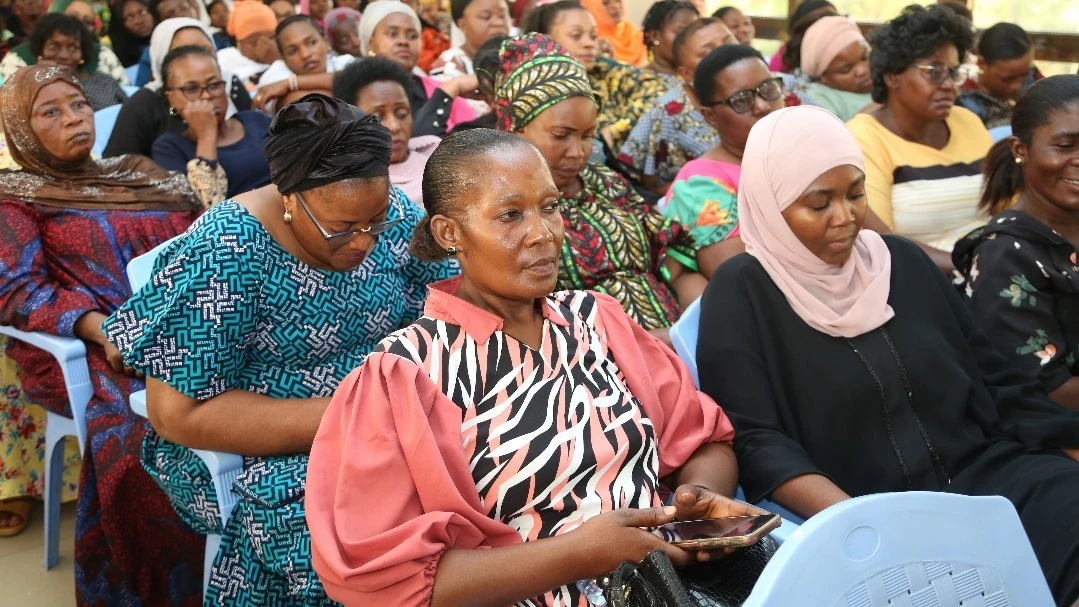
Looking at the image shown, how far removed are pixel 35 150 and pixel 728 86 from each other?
2.35 meters

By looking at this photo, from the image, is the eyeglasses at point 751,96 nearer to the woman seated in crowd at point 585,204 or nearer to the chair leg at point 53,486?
the woman seated in crowd at point 585,204

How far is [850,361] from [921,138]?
1.92 meters

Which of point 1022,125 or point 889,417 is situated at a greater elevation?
point 1022,125

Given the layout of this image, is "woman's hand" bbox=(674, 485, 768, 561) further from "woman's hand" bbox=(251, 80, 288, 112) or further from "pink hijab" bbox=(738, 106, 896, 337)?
"woman's hand" bbox=(251, 80, 288, 112)

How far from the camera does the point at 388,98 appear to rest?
3613mm

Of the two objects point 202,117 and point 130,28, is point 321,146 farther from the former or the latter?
point 130,28

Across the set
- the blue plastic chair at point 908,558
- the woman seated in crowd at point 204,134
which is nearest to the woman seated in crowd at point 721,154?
the blue plastic chair at point 908,558

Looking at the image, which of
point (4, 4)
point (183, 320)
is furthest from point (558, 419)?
point (4, 4)

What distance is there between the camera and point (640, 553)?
1593 mm

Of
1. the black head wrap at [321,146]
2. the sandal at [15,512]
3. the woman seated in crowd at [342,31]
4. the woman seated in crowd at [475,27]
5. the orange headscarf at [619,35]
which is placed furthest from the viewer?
the orange headscarf at [619,35]

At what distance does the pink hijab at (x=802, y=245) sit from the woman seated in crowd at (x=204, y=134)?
8.29 feet

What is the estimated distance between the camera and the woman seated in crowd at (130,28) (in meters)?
6.41

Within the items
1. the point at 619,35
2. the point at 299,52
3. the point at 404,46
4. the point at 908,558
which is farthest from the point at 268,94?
the point at 908,558

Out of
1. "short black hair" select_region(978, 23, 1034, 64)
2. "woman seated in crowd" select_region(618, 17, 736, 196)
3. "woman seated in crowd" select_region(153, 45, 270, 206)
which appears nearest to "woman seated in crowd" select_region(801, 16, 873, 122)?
"short black hair" select_region(978, 23, 1034, 64)
